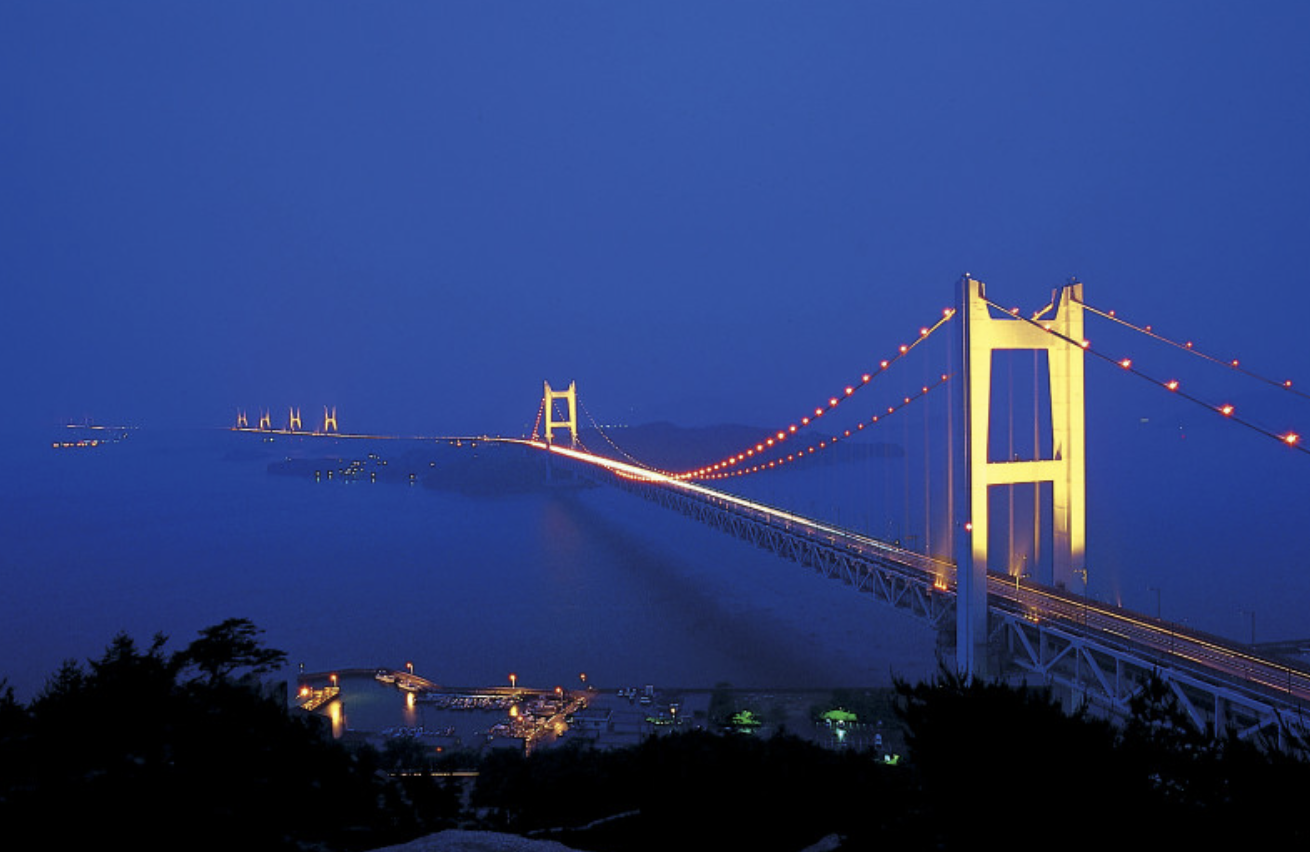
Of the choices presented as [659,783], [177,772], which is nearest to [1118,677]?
[659,783]

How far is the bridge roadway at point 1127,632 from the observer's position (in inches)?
168

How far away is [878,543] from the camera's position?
9781 millimetres

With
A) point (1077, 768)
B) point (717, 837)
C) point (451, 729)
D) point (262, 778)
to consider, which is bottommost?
point (451, 729)

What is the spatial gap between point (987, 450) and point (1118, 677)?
1871mm

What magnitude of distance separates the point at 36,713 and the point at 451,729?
16.8 feet

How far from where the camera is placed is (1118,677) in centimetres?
474

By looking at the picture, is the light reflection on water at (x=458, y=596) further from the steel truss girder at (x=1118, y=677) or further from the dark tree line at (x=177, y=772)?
the dark tree line at (x=177, y=772)

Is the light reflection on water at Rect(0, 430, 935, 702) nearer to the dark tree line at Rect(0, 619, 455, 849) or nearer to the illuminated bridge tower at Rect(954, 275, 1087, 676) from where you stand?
the illuminated bridge tower at Rect(954, 275, 1087, 676)

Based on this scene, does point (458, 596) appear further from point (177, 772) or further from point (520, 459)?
point (520, 459)

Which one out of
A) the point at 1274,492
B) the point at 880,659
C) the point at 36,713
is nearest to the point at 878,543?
the point at 880,659

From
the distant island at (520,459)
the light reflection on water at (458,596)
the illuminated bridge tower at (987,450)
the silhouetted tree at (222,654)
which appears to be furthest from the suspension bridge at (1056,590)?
the distant island at (520,459)

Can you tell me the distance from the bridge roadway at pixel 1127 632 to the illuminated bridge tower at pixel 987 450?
27 cm

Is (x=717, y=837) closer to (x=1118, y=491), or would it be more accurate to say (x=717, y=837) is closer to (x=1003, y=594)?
(x=1003, y=594)

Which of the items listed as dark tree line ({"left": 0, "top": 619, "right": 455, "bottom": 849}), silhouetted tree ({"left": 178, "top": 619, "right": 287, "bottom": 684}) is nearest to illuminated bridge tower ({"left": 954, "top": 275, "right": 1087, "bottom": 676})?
dark tree line ({"left": 0, "top": 619, "right": 455, "bottom": 849})
